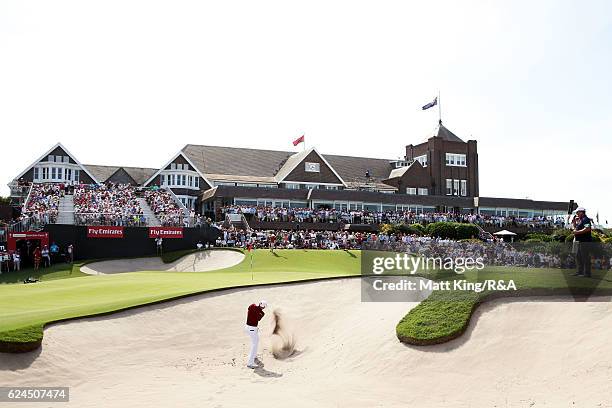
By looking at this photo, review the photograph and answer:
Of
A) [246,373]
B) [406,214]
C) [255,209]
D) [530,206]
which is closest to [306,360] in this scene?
[246,373]

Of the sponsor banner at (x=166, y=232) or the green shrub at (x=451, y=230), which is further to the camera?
the green shrub at (x=451, y=230)

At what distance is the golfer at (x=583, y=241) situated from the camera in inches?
585

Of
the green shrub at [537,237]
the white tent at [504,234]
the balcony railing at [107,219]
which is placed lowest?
the green shrub at [537,237]

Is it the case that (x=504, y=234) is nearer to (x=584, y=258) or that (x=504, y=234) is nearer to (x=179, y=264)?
(x=179, y=264)

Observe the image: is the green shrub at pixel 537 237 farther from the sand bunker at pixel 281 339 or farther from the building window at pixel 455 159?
the sand bunker at pixel 281 339

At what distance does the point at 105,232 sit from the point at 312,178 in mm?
29360

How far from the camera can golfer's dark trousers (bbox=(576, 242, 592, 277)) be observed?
1483cm

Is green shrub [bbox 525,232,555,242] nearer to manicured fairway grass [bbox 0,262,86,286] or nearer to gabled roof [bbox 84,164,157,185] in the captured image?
manicured fairway grass [bbox 0,262,86,286]

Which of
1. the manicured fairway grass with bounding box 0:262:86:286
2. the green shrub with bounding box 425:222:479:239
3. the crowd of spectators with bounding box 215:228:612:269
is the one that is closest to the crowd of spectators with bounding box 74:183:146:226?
the manicured fairway grass with bounding box 0:262:86:286

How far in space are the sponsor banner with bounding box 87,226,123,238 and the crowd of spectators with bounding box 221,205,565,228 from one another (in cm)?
1099

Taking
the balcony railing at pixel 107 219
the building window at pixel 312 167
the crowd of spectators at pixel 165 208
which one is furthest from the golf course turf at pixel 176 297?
the building window at pixel 312 167

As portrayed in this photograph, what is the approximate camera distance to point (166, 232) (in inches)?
1604

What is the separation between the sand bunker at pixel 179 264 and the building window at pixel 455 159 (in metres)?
41.4

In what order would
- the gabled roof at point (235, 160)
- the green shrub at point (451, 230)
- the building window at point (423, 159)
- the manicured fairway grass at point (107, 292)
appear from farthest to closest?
the building window at point (423, 159), the gabled roof at point (235, 160), the green shrub at point (451, 230), the manicured fairway grass at point (107, 292)
